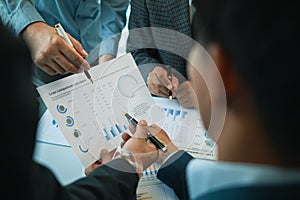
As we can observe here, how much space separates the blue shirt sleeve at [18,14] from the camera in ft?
3.01

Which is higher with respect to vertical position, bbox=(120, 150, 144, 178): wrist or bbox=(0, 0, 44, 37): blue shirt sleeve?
bbox=(0, 0, 44, 37): blue shirt sleeve

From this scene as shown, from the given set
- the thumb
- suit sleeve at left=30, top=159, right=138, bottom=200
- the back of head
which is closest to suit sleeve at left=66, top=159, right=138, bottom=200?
suit sleeve at left=30, top=159, right=138, bottom=200

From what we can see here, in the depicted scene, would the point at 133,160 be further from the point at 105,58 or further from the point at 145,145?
the point at 105,58

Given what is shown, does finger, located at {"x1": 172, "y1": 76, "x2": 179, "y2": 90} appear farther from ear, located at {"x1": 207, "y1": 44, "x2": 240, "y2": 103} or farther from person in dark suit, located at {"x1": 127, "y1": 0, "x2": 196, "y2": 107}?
ear, located at {"x1": 207, "y1": 44, "x2": 240, "y2": 103}

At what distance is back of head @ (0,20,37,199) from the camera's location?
362mm

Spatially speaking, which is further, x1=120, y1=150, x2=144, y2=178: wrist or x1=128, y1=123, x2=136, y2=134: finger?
x1=128, y1=123, x2=136, y2=134: finger

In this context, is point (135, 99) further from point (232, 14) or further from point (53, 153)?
point (232, 14)

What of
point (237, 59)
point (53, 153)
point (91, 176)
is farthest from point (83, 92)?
point (237, 59)

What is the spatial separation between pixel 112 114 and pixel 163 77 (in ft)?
0.69

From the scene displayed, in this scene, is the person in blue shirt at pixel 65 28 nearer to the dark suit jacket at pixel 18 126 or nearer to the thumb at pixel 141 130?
the thumb at pixel 141 130

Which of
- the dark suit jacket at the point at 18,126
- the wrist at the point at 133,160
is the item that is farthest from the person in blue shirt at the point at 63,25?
the dark suit jacket at the point at 18,126

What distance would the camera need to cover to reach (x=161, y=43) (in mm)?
1064

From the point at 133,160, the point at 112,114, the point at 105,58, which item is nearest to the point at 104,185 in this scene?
the point at 133,160

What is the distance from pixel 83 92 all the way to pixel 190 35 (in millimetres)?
336
